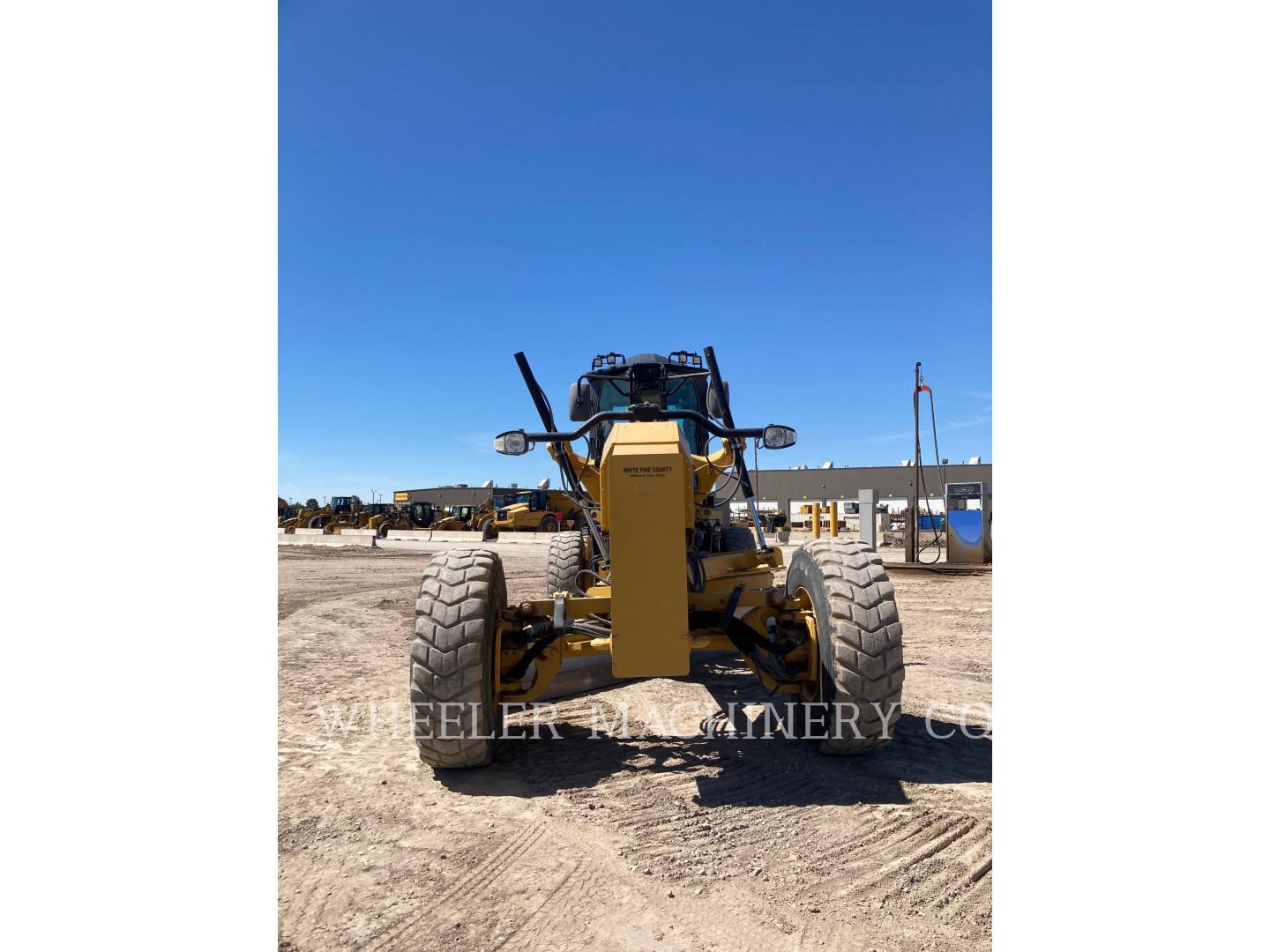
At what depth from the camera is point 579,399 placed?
543 cm

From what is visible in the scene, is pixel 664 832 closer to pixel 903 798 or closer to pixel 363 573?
pixel 903 798

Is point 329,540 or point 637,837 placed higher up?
point 637,837

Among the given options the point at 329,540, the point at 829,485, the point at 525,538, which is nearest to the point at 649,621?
the point at 525,538

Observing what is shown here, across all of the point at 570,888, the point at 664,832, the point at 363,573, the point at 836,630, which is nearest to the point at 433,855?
the point at 570,888

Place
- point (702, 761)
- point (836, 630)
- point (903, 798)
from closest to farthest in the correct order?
point (903, 798) → point (836, 630) → point (702, 761)

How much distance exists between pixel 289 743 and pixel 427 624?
1.47 m

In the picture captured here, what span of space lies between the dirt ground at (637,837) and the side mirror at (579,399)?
2081 millimetres

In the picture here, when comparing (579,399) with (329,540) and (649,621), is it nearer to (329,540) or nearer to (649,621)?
(649,621)

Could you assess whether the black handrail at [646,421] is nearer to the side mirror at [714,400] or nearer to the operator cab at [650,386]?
the side mirror at [714,400]

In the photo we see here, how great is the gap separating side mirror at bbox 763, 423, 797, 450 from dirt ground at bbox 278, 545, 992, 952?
1694mm

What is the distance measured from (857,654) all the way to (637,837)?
1.35m

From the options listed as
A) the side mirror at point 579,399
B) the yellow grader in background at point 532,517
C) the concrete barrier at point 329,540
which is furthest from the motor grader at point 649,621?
the yellow grader in background at point 532,517

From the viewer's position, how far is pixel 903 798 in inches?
131

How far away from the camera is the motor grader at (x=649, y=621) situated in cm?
347
